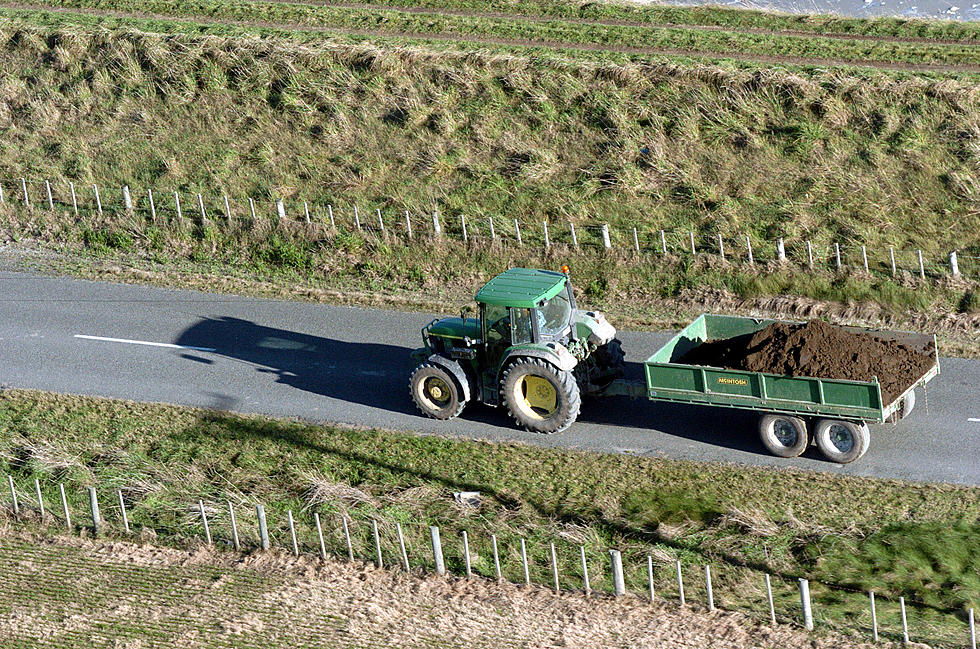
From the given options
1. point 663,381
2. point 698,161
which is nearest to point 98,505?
point 663,381

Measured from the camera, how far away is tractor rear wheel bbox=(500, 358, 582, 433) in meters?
20.2

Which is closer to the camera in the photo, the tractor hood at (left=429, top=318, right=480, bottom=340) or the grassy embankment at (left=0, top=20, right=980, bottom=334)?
the tractor hood at (left=429, top=318, right=480, bottom=340)

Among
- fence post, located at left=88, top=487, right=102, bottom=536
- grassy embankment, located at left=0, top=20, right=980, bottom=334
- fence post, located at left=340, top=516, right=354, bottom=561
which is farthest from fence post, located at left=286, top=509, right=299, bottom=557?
grassy embankment, located at left=0, top=20, right=980, bottom=334

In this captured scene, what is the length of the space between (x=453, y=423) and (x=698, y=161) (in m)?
12.8

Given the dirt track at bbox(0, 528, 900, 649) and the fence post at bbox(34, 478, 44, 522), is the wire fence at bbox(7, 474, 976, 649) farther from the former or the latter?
the dirt track at bbox(0, 528, 900, 649)

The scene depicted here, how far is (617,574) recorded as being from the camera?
643 inches

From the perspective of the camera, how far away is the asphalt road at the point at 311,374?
20234 millimetres

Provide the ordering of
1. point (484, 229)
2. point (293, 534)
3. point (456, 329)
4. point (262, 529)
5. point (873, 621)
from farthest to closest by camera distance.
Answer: point (484, 229) → point (456, 329) → point (262, 529) → point (293, 534) → point (873, 621)

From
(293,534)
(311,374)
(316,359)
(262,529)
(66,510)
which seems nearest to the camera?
(293,534)

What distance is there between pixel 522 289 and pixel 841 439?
229 inches

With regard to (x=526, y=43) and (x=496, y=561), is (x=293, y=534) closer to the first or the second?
(x=496, y=561)

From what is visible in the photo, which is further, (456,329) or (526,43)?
(526,43)

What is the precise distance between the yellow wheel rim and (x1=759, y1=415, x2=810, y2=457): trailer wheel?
11.6 feet

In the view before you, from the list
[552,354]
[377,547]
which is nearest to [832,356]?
[552,354]
